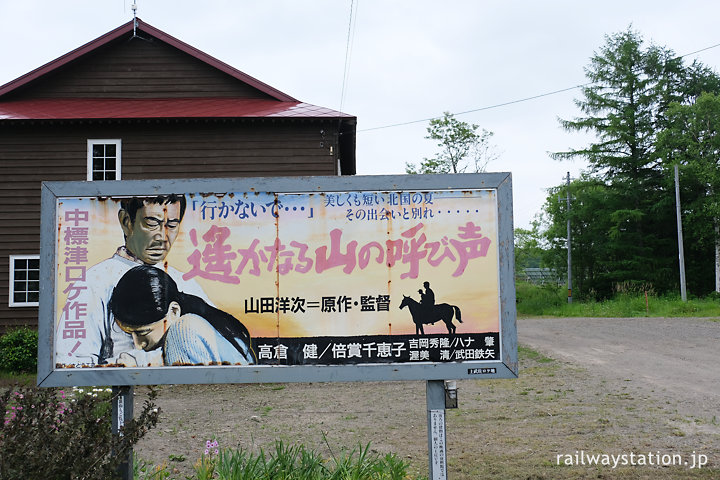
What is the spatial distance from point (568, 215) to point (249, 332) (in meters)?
36.6

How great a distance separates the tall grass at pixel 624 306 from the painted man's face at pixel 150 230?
26935 millimetres

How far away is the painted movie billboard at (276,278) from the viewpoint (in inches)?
171

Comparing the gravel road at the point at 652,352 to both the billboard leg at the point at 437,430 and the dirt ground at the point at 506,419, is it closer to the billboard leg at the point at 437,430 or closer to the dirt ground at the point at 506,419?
the dirt ground at the point at 506,419

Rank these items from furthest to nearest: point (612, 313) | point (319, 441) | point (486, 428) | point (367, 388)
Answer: point (612, 313)
point (367, 388)
point (486, 428)
point (319, 441)

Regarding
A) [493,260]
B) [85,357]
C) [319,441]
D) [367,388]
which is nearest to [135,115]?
[367,388]

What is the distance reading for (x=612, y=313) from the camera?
94.6 ft

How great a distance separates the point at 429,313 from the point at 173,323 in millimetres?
1842

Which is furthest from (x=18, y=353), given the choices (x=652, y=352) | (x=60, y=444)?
(x=652, y=352)

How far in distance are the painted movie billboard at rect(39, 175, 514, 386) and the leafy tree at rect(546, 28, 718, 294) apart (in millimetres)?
34387

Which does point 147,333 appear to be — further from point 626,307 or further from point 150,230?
point 626,307

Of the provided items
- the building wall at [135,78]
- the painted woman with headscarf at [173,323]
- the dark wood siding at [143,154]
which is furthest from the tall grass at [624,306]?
the painted woman with headscarf at [173,323]

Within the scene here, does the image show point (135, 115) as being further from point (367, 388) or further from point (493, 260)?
point (493, 260)

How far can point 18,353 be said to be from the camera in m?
13.4

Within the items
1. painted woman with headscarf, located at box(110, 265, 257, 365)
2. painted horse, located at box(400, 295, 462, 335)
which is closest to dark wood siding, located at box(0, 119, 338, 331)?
painted woman with headscarf, located at box(110, 265, 257, 365)
